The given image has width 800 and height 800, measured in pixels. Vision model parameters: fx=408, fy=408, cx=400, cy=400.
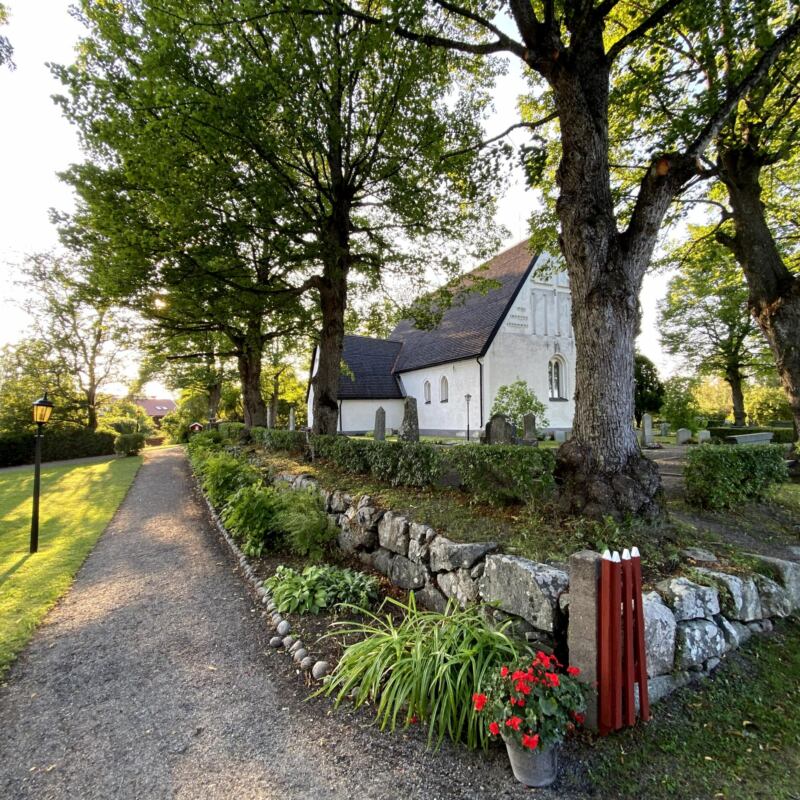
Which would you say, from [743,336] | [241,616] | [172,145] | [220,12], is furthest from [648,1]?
[743,336]

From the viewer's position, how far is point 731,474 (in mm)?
5703

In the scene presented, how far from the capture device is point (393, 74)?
7.90 m

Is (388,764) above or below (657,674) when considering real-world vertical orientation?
below

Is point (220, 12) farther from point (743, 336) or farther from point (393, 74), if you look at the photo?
point (743, 336)

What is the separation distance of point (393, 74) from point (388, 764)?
1011 centimetres

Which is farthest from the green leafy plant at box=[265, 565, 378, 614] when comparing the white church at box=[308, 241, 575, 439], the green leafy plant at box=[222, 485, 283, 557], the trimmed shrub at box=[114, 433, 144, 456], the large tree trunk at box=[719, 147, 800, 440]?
the trimmed shrub at box=[114, 433, 144, 456]

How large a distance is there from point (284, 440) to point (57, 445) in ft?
68.0

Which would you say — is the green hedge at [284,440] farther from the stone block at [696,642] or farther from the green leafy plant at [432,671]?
the stone block at [696,642]

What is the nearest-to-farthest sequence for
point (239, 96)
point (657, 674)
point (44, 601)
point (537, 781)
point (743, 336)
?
point (537, 781) → point (657, 674) → point (44, 601) → point (239, 96) → point (743, 336)

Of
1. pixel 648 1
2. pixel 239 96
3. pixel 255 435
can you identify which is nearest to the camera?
pixel 239 96

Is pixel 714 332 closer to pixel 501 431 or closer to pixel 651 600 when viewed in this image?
pixel 501 431

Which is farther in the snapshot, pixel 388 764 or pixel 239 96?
pixel 239 96

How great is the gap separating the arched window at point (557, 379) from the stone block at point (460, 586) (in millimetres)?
20207

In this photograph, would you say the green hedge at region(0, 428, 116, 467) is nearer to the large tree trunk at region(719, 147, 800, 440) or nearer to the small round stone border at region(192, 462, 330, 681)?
the small round stone border at region(192, 462, 330, 681)
